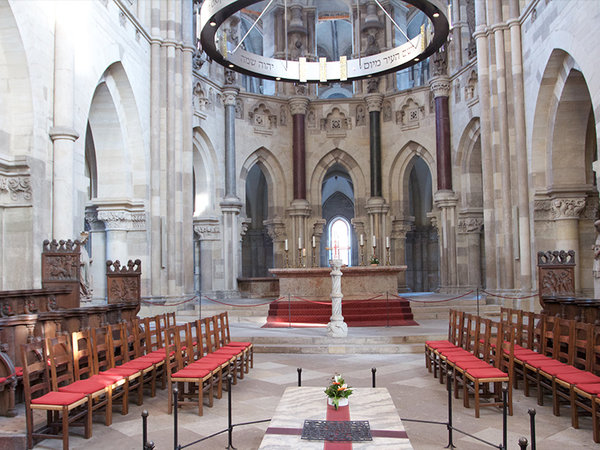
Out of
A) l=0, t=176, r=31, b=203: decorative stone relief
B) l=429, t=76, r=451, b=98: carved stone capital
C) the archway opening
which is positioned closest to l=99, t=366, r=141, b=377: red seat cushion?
l=0, t=176, r=31, b=203: decorative stone relief

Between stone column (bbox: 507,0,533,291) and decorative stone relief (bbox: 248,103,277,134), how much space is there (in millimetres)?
10192

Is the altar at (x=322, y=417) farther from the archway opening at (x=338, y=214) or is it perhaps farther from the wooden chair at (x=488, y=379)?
the archway opening at (x=338, y=214)

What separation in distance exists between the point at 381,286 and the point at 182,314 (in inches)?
218

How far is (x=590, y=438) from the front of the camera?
5285 mm

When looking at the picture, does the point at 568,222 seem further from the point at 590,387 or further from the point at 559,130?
the point at 590,387

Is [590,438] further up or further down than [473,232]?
further down

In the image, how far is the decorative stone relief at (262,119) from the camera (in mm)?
22672

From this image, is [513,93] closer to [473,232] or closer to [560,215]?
[560,215]

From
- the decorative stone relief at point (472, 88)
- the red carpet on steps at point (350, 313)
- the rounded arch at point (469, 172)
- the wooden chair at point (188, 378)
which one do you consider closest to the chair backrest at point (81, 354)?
the wooden chair at point (188, 378)

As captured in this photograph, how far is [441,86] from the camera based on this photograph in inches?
824

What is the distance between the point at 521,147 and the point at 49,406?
1350 cm

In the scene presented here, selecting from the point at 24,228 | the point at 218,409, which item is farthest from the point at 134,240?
the point at 218,409

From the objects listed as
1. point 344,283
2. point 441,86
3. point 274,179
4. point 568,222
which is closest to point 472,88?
point 441,86

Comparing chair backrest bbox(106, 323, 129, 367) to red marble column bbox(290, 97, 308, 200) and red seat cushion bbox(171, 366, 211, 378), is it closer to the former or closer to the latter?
red seat cushion bbox(171, 366, 211, 378)
